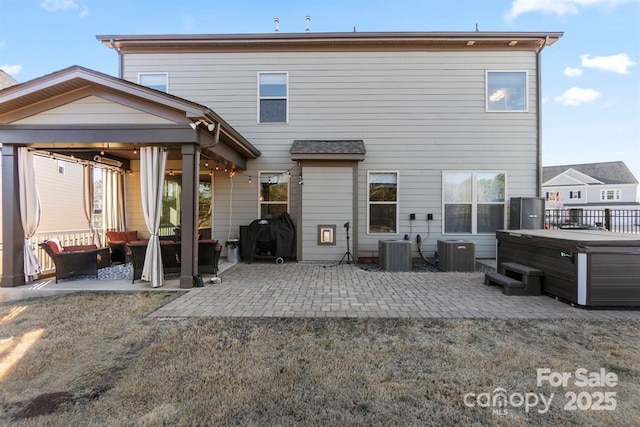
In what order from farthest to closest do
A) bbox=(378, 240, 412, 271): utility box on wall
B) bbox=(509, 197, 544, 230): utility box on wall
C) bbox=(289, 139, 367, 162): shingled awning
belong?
bbox=(509, 197, 544, 230): utility box on wall < bbox=(289, 139, 367, 162): shingled awning < bbox=(378, 240, 412, 271): utility box on wall

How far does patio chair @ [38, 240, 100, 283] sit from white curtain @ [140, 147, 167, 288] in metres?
1.56

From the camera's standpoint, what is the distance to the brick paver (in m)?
4.09

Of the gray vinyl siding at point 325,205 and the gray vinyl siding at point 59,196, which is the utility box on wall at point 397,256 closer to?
the gray vinyl siding at point 325,205

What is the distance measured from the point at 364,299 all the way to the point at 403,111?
19.1 ft

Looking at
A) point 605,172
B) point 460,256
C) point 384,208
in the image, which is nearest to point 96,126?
point 384,208

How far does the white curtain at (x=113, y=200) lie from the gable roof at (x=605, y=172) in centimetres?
4294

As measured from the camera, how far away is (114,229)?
325 inches

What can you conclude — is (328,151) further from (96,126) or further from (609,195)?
(609,195)

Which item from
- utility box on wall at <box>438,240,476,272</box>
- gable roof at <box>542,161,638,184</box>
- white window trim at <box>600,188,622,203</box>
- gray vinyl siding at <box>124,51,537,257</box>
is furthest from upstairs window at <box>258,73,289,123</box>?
white window trim at <box>600,188,622,203</box>

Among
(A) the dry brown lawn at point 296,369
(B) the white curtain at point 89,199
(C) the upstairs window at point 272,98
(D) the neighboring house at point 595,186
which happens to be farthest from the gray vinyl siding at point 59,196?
(D) the neighboring house at point 595,186

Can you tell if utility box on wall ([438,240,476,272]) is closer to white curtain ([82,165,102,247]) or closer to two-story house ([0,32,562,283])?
two-story house ([0,32,562,283])

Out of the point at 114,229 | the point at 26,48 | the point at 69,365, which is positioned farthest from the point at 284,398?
the point at 26,48

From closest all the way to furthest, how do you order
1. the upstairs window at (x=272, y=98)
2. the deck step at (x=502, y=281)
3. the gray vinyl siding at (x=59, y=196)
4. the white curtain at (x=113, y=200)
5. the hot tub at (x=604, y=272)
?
the hot tub at (x=604, y=272) → the deck step at (x=502, y=281) → the white curtain at (x=113, y=200) → the upstairs window at (x=272, y=98) → the gray vinyl siding at (x=59, y=196)

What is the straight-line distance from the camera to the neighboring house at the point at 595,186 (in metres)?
31.3
